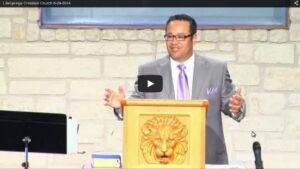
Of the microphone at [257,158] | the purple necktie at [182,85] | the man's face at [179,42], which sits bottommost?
the microphone at [257,158]

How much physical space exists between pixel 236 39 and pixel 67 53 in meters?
1.92

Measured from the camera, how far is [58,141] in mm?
4590

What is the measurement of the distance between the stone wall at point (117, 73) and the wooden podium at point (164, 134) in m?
3.85

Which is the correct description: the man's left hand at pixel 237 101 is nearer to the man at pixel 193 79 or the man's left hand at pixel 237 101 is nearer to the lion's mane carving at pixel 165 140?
the man at pixel 193 79

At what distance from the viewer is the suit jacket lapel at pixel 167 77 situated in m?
4.99

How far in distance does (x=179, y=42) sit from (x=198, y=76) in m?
0.40

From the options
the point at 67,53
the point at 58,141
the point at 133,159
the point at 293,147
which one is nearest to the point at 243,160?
the point at 293,147

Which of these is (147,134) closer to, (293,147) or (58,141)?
(58,141)

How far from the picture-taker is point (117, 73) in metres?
7.27

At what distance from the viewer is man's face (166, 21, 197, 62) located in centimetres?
492

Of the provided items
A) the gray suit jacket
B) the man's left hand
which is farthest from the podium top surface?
the gray suit jacket
